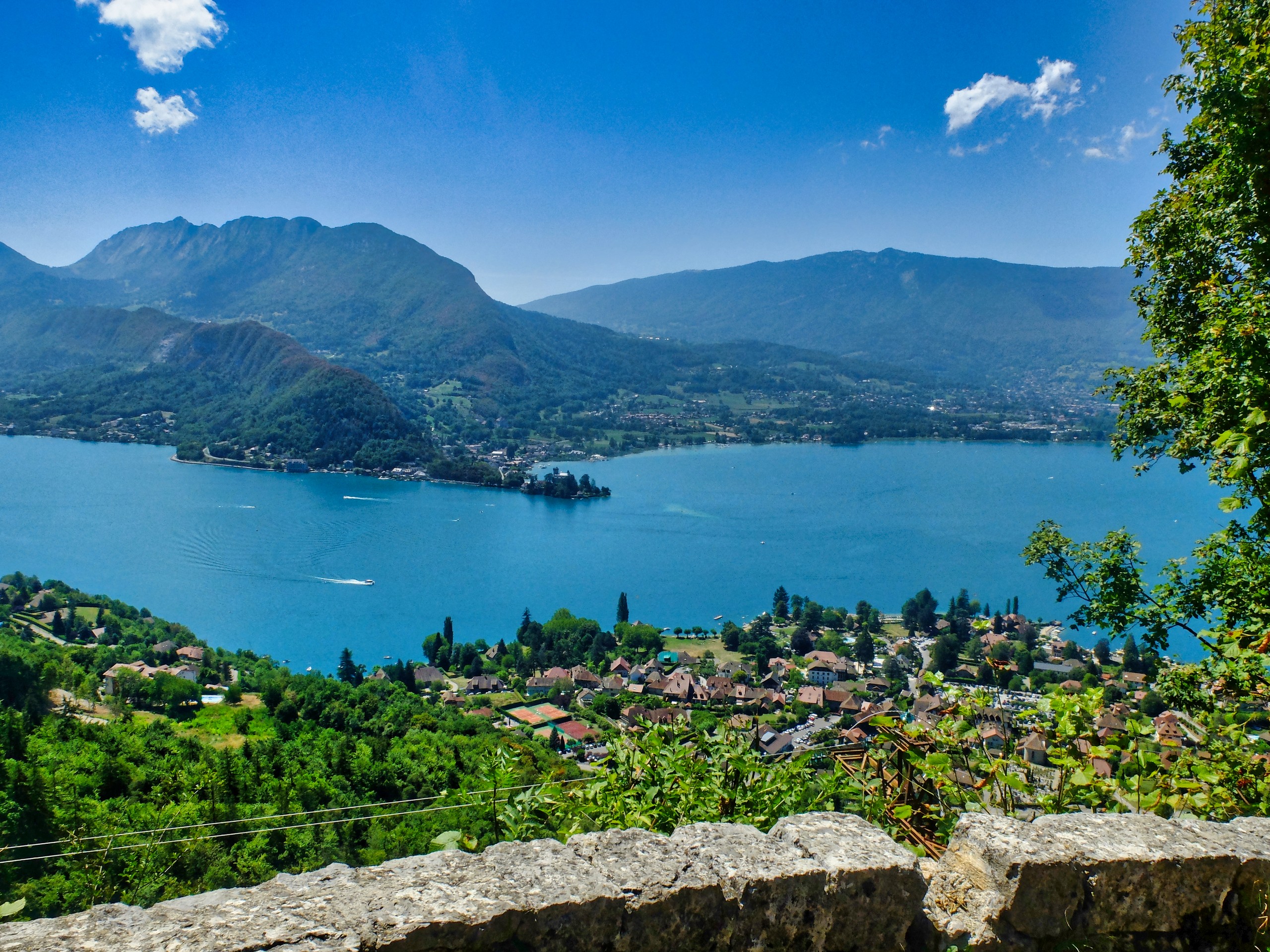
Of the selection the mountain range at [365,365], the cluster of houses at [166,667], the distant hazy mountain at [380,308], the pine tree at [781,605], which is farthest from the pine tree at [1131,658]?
the distant hazy mountain at [380,308]

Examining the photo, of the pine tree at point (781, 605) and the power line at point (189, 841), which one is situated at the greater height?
the power line at point (189, 841)

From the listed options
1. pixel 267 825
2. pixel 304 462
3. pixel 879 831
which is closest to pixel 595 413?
pixel 304 462

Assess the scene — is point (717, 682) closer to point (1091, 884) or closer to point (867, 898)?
point (1091, 884)

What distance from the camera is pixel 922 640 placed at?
103ft

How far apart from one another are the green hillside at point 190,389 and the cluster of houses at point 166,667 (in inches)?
1757

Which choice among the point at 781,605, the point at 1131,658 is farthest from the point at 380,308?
the point at 1131,658

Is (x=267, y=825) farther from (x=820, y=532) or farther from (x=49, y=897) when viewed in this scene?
(x=820, y=532)

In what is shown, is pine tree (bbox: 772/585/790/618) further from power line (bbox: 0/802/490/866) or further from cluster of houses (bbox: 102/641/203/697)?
power line (bbox: 0/802/490/866)

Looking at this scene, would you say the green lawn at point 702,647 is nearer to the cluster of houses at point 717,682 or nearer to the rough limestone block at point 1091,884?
A: the cluster of houses at point 717,682

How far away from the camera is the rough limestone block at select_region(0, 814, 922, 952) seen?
1.29 meters

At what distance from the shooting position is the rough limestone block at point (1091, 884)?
5.08ft

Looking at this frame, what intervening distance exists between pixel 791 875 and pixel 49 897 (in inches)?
261

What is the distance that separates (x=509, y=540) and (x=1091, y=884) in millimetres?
45143

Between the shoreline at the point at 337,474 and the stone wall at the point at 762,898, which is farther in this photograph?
the shoreline at the point at 337,474
